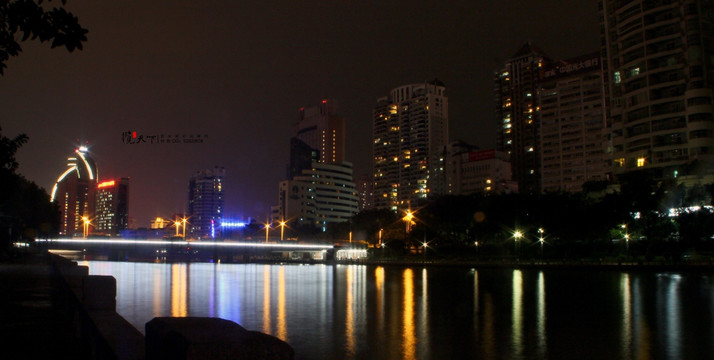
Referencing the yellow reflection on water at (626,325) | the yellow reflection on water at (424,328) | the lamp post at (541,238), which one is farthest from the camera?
the lamp post at (541,238)

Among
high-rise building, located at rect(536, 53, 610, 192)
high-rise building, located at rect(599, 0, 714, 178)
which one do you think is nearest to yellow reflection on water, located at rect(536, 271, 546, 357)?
high-rise building, located at rect(599, 0, 714, 178)

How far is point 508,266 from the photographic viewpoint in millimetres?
82500

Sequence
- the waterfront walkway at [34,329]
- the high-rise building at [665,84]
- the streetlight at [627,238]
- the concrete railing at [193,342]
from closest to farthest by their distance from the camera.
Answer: the concrete railing at [193,342] → the waterfront walkway at [34,329] → the streetlight at [627,238] → the high-rise building at [665,84]

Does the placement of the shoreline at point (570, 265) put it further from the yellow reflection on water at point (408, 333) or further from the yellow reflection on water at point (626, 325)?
the yellow reflection on water at point (408, 333)

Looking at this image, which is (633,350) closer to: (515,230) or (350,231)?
(515,230)

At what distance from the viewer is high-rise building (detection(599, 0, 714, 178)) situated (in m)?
92.4

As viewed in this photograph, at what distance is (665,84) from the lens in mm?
97250

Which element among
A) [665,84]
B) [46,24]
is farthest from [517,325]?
[665,84]

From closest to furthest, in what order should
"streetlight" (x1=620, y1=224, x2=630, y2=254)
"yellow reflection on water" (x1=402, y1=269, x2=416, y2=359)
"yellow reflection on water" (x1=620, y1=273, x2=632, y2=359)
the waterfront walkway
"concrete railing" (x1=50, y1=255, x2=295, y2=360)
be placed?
"concrete railing" (x1=50, y1=255, x2=295, y2=360) < the waterfront walkway < "yellow reflection on water" (x1=402, y1=269, x2=416, y2=359) < "yellow reflection on water" (x1=620, y1=273, x2=632, y2=359) < "streetlight" (x1=620, y1=224, x2=630, y2=254)

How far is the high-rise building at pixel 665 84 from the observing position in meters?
92.4

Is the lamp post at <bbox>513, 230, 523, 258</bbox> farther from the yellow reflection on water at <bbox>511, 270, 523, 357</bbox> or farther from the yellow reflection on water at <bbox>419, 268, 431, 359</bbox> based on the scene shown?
the yellow reflection on water at <bbox>419, 268, 431, 359</bbox>

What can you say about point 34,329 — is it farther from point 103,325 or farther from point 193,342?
point 193,342

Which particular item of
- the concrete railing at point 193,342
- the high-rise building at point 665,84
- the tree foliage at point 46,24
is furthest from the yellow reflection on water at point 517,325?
the high-rise building at point 665,84

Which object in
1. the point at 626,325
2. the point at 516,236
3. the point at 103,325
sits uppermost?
the point at 516,236
